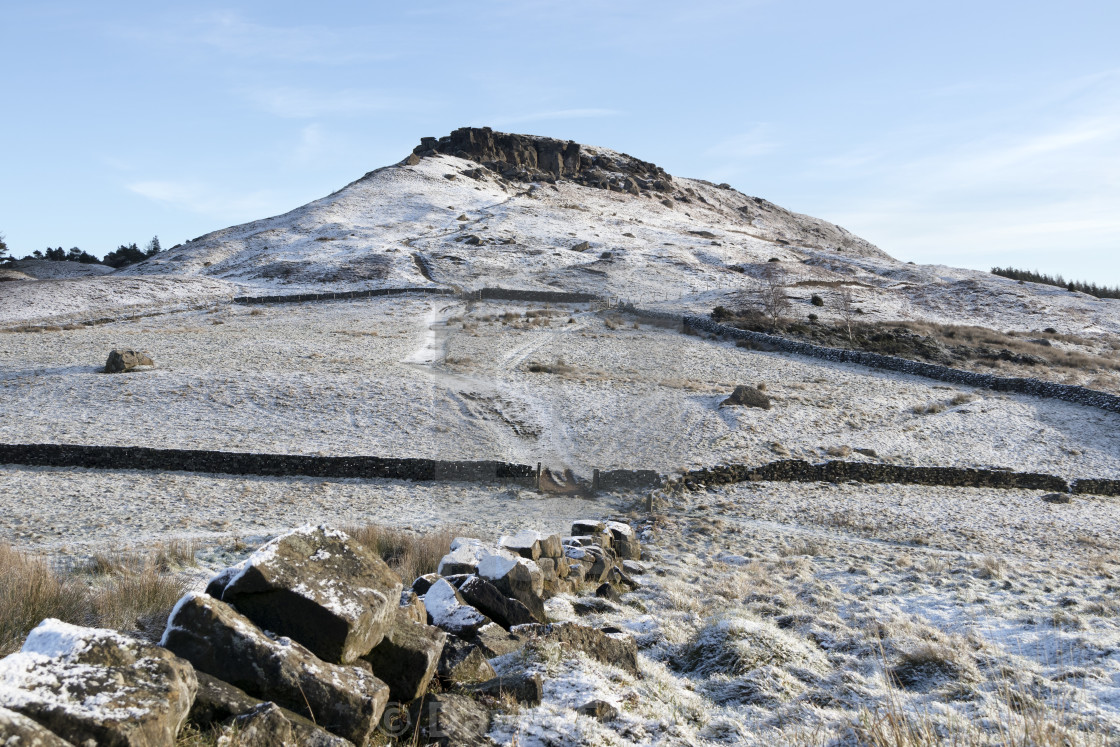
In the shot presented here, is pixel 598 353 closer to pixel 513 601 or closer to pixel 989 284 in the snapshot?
pixel 513 601

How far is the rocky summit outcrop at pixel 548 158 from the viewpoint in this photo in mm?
107875

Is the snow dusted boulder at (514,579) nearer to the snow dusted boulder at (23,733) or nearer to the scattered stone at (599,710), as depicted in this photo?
the scattered stone at (599,710)

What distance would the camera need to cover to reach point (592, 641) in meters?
6.81

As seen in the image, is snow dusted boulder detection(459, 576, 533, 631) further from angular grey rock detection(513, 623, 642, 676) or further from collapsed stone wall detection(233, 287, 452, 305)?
collapsed stone wall detection(233, 287, 452, 305)

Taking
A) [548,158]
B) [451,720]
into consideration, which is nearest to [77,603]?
[451,720]

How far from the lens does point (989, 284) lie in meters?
61.7

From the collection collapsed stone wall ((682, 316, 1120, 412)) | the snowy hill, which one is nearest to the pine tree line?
the snowy hill

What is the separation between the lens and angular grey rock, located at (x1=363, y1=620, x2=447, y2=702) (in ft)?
17.6

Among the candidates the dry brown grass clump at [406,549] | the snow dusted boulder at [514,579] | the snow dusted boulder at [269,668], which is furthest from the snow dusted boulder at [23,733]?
the dry brown grass clump at [406,549]

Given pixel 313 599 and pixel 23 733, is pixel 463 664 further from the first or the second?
pixel 23 733

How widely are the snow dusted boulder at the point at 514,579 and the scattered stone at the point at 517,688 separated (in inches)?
71.8

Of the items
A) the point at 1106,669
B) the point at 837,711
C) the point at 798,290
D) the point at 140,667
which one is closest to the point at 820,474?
the point at 1106,669

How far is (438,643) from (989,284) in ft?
222

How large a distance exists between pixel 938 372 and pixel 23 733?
33.0 metres
